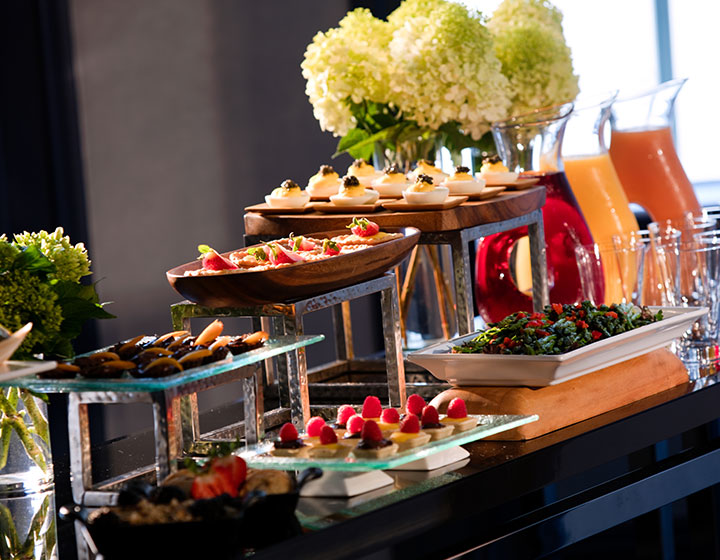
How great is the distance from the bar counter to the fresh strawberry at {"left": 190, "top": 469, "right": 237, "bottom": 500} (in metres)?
0.07

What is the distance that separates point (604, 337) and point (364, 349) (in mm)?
3170

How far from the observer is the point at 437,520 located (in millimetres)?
1210

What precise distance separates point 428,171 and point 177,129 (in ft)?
7.66

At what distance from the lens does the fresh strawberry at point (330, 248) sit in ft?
5.00

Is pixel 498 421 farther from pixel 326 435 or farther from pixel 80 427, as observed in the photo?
pixel 80 427

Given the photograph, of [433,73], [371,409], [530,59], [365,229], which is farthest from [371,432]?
[530,59]

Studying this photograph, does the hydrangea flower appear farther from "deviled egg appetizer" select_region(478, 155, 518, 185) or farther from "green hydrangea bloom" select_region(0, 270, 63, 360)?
"green hydrangea bloom" select_region(0, 270, 63, 360)

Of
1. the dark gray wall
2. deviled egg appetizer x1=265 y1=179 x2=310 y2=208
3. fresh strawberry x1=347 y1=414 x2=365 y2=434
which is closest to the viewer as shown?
fresh strawberry x1=347 y1=414 x2=365 y2=434

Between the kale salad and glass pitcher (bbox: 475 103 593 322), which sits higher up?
glass pitcher (bbox: 475 103 593 322)

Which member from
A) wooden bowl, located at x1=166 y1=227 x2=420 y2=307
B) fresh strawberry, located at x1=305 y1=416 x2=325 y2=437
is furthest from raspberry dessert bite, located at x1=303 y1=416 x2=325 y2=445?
wooden bowl, located at x1=166 y1=227 x2=420 y2=307

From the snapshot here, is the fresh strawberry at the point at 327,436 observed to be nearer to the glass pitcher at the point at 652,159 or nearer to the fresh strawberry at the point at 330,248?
the fresh strawberry at the point at 330,248

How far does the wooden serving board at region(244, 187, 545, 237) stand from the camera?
1.74 metres

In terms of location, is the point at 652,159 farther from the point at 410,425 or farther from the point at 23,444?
the point at 23,444

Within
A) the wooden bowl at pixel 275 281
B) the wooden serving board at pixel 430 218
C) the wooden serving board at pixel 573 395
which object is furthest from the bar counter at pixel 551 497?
the wooden serving board at pixel 430 218
